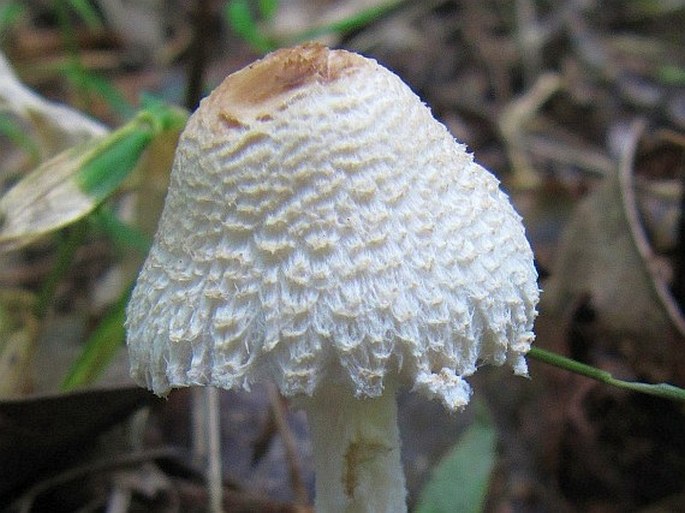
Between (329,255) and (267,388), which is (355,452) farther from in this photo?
(267,388)

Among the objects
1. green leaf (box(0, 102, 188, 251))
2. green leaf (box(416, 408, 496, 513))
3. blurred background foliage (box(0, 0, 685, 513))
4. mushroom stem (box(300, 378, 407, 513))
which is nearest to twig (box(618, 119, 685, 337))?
blurred background foliage (box(0, 0, 685, 513))

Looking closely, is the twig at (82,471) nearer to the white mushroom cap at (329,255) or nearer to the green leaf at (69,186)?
the green leaf at (69,186)

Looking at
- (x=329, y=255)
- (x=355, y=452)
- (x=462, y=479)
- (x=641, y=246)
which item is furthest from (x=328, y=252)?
(x=641, y=246)

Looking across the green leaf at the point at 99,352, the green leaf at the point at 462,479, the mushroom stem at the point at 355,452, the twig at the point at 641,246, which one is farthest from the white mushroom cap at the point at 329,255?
the twig at the point at 641,246

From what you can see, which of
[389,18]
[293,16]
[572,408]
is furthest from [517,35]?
[572,408]

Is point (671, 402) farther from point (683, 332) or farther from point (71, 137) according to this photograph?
point (71, 137)

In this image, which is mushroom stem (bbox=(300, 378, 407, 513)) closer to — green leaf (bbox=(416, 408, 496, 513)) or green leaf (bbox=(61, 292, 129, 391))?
green leaf (bbox=(416, 408, 496, 513))
